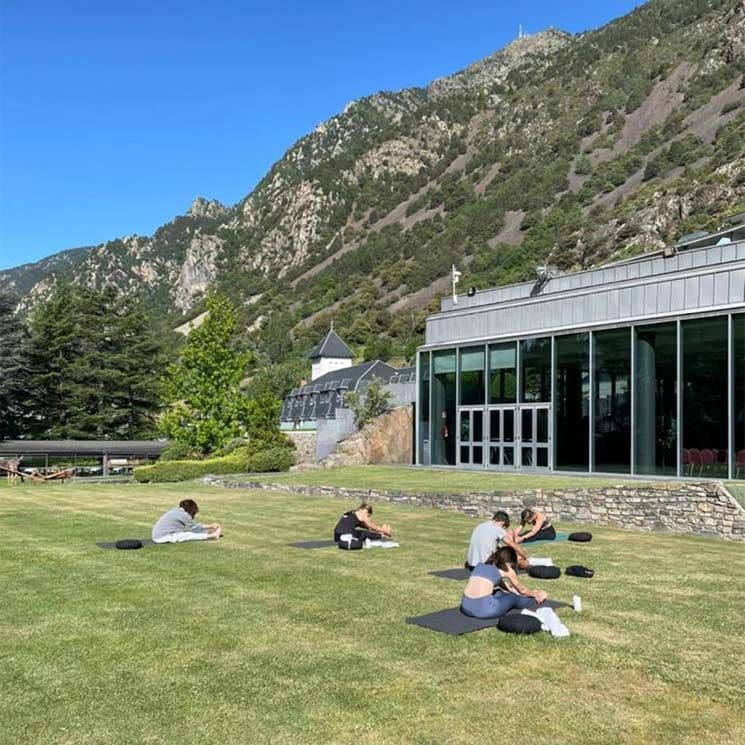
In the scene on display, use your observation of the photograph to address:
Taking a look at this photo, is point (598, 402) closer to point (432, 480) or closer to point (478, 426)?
point (432, 480)

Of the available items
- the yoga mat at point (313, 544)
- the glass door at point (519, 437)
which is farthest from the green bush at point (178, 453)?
the yoga mat at point (313, 544)

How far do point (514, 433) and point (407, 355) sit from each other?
257 feet

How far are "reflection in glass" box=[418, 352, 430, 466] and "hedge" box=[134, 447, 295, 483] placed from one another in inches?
273

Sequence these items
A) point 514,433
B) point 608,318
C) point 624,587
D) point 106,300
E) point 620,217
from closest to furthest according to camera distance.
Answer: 1. point 624,587
2. point 608,318
3. point 514,433
4. point 106,300
5. point 620,217

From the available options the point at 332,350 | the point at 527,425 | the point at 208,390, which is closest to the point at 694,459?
the point at 527,425

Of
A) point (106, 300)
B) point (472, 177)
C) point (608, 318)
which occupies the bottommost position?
point (608, 318)

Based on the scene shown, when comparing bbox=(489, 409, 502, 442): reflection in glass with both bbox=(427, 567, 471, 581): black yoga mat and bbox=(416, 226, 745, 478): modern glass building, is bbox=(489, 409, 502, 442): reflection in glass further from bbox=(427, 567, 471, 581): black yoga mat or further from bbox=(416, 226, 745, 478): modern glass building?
bbox=(427, 567, 471, 581): black yoga mat

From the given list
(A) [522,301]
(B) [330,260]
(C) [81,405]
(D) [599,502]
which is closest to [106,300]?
(C) [81,405]

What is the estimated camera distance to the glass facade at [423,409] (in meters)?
38.1

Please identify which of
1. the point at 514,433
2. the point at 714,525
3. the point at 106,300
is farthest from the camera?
the point at 106,300

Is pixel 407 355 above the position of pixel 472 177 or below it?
below

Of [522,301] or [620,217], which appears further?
[620,217]

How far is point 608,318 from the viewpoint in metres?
29.8

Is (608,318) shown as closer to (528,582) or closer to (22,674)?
(528,582)
